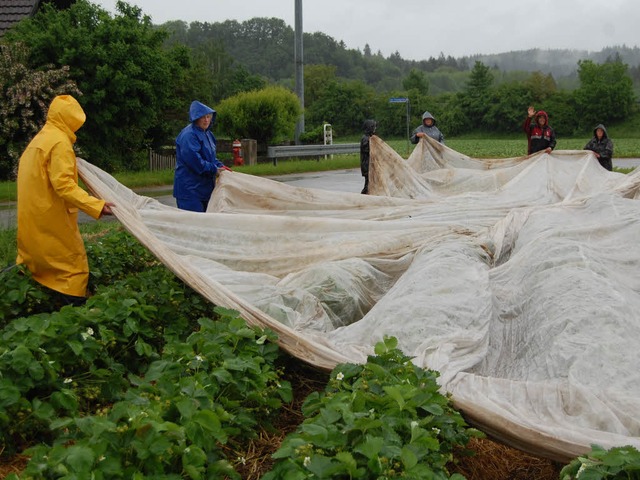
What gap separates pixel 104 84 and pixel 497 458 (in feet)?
49.8

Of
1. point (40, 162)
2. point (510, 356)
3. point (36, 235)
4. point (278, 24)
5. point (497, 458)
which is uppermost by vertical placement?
point (278, 24)

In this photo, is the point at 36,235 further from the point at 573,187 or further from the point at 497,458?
the point at 573,187

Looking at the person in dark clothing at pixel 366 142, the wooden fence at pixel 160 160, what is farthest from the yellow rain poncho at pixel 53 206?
the wooden fence at pixel 160 160

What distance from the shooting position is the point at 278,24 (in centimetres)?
13012

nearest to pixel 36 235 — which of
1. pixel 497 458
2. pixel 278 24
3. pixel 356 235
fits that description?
pixel 356 235

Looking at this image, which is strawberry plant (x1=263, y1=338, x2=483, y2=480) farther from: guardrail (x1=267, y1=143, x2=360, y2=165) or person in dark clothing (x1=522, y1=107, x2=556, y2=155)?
guardrail (x1=267, y1=143, x2=360, y2=165)

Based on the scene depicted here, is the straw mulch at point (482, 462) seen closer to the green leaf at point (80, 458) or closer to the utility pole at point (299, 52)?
the green leaf at point (80, 458)

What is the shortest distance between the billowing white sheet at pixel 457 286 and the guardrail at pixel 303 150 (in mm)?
15333

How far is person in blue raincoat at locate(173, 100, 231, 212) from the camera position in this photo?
319 inches

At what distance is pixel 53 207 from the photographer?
18.9ft

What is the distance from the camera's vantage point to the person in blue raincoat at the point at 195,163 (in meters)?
8.11

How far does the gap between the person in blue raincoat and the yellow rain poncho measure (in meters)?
2.25

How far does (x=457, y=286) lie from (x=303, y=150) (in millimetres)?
19967

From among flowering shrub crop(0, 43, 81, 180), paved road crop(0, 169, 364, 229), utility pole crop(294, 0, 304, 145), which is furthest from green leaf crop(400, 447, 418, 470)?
utility pole crop(294, 0, 304, 145)
